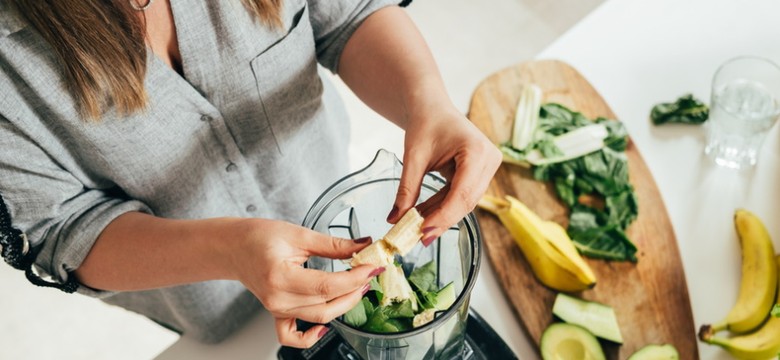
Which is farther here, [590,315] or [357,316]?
[590,315]

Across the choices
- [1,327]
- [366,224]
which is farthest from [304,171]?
[1,327]

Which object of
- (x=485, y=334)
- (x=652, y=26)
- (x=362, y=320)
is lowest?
(x=485, y=334)

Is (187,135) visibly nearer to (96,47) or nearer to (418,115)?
(96,47)

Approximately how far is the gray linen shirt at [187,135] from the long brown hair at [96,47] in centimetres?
2

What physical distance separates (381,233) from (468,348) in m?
0.21

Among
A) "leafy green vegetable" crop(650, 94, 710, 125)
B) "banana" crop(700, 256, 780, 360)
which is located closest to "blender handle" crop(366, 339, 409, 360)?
"banana" crop(700, 256, 780, 360)

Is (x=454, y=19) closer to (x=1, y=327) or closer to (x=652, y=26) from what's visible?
(x=652, y=26)

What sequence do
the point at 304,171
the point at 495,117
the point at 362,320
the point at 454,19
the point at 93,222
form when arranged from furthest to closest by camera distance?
the point at 454,19 → the point at 495,117 → the point at 304,171 → the point at 93,222 → the point at 362,320

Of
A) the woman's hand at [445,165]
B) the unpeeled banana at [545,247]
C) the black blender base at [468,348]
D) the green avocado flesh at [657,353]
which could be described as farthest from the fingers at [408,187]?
the green avocado flesh at [657,353]

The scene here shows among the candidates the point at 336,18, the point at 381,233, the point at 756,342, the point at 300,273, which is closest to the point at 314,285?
the point at 300,273

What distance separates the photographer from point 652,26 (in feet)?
4.40

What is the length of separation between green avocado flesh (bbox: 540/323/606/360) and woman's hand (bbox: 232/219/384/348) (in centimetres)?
40

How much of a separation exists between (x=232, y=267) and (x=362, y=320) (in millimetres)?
171

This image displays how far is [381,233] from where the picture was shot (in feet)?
3.01
